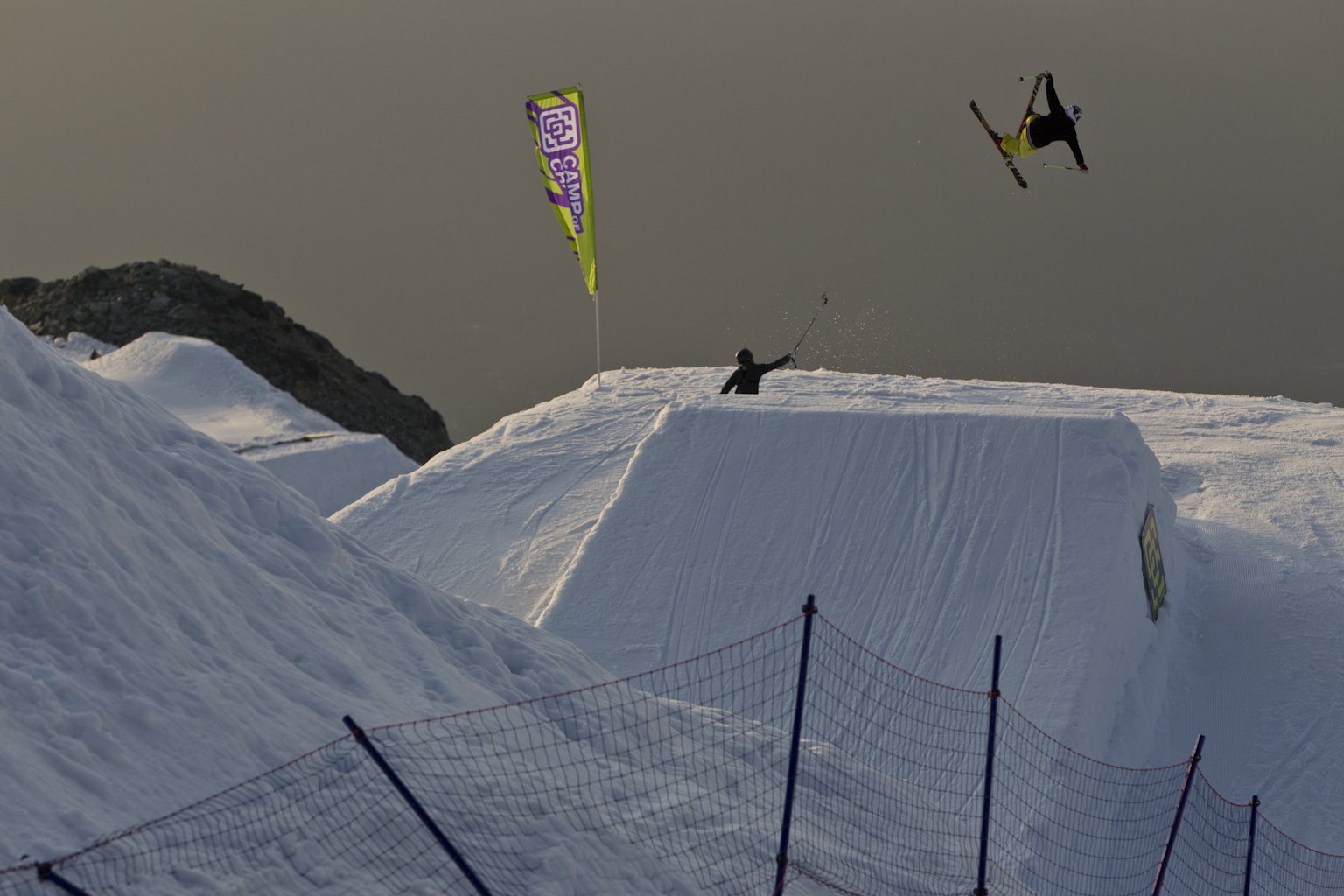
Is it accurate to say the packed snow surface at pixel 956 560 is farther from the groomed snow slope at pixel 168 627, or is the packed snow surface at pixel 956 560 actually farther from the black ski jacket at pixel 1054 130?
the groomed snow slope at pixel 168 627

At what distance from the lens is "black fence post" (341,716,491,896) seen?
17.5 feet

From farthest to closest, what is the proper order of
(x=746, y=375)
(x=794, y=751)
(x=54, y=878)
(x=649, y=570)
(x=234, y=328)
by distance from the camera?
(x=234, y=328)
(x=746, y=375)
(x=649, y=570)
(x=794, y=751)
(x=54, y=878)

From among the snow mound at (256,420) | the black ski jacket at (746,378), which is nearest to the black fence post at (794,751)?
the black ski jacket at (746,378)

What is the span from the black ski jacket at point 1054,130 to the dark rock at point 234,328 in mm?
26709

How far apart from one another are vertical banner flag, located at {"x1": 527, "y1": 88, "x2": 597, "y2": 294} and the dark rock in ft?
64.4

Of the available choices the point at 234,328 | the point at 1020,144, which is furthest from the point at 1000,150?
the point at 234,328

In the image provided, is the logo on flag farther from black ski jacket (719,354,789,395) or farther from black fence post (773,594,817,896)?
black fence post (773,594,817,896)

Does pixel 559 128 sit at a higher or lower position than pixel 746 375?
higher

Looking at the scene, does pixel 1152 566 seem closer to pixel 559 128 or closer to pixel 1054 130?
pixel 1054 130

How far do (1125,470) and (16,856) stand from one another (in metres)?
10.3

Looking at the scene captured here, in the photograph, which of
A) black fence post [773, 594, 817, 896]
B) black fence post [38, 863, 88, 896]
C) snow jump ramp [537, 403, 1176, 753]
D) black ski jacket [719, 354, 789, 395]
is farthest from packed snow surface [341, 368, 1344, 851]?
black fence post [38, 863, 88, 896]

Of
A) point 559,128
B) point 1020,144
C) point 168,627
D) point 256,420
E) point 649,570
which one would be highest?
point 559,128

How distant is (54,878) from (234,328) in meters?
36.4

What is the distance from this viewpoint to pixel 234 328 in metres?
39.4
